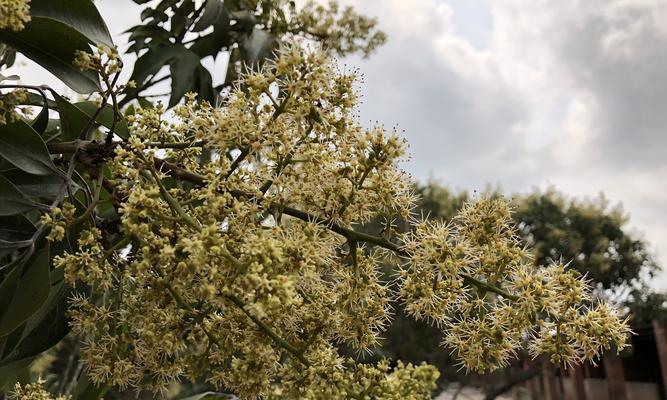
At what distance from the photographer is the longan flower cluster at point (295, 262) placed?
3.21 feet

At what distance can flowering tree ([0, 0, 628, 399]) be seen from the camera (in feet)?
3.19

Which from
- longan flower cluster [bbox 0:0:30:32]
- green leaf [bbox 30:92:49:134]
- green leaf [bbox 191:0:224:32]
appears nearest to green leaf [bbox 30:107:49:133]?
green leaf [bbox 30:92:49:134]

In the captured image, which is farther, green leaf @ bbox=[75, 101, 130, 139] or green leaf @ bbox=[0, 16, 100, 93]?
green leaf @ bbox=[75, 101, 130, 139]

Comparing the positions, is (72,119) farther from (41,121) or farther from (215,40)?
(215,40)

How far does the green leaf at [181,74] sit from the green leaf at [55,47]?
2.36 feet

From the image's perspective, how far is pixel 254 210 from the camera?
0.99 metres

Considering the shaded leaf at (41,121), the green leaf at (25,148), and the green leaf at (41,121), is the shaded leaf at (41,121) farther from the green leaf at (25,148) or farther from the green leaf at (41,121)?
the green leaf at (25,148)

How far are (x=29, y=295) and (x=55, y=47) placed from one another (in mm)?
457

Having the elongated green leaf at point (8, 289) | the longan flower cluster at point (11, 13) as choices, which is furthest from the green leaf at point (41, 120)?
the longan flower cluster at point (11, 13)

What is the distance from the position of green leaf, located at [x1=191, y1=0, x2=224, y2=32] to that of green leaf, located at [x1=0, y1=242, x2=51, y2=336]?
48.8 inches

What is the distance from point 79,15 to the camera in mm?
1249

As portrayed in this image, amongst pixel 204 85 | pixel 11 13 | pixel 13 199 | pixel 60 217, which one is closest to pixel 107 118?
pixel 13 199

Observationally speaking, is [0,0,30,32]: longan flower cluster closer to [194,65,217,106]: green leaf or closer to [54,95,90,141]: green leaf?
[54,95,90,141]: green leaf

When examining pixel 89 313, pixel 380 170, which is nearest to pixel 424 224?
pixel 380 170
